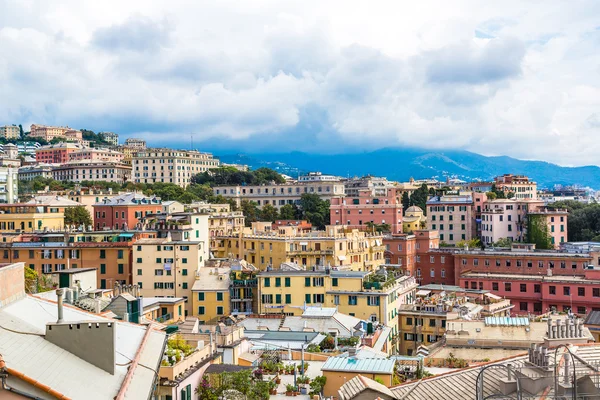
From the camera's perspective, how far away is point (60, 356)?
11.0 meters

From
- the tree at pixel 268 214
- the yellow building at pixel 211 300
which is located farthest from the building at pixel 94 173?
the yellow building at pixel 211 300

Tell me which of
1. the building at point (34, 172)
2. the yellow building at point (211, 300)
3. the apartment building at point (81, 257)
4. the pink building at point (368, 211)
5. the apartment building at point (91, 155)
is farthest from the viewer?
the apartment building at point (91, 155)

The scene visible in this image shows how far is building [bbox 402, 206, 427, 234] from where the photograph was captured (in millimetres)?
106812

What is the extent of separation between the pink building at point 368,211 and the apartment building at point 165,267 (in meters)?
46.7

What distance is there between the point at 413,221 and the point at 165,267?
194 ft

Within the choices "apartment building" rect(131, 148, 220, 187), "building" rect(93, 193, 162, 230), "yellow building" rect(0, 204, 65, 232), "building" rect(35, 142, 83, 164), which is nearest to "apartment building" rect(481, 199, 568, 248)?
"building" rect(93, 193, 162, 230)

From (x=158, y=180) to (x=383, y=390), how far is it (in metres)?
150

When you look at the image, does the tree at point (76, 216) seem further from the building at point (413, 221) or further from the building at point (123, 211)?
the building at point (413, 221)

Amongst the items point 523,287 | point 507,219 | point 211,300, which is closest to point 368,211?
point 507,219

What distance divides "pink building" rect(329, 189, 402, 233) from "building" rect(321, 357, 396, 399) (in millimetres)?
78951

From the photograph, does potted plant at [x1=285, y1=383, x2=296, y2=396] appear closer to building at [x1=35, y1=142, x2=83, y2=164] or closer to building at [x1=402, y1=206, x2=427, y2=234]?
building at [x1=402, y1=206, x2=427, y2=234]

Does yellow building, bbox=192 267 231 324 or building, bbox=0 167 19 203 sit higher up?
building, bbox=0 167 19 203

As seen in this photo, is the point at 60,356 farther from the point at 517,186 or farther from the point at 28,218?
the point at 517,186

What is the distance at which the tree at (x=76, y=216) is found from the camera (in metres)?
80.8
